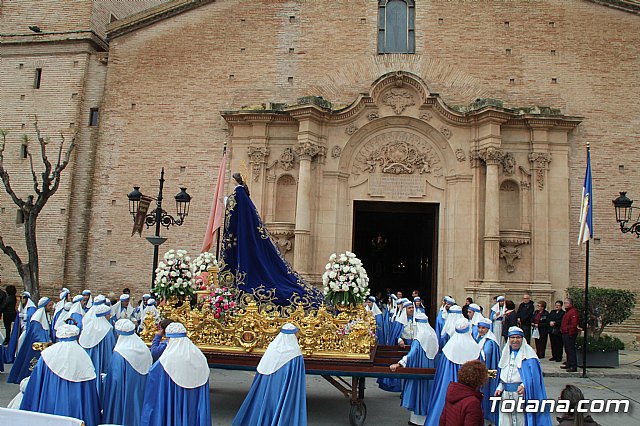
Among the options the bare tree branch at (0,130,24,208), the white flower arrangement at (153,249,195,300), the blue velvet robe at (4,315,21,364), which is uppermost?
the bare tree branch at (0,130,24,208)

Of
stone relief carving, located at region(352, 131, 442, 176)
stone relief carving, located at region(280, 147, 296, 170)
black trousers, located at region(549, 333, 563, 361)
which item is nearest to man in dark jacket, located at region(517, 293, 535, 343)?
black trousers, located at region(549, 333, 563, 361)

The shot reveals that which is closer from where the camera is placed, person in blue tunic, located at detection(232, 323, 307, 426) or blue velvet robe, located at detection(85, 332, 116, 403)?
person in blue tunic, located at detection(232, 323, 307, 426)

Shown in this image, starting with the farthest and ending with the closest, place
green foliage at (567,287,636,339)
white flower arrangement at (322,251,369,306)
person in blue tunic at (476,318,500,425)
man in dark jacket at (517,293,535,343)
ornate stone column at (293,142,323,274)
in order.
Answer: ornate stone column at (293,142,323,274) → man in dark jacket at (517,293,535,343) → green foliage at (567,287,636,339) → white flower arrangement at (322,251,369,306) → person in blue tunic at (476,318,500,425)

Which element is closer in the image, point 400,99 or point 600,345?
point 600,345

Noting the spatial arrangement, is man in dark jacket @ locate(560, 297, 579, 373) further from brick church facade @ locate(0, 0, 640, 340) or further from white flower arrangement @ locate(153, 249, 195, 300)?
white flower arrangement @ locate(153, 249, 195, 300)

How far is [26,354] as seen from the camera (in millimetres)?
11328

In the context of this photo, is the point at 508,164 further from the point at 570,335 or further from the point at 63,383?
the point at 63,383

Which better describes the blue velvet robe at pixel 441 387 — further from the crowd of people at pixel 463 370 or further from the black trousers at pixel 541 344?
the black trousers at pixel 541 344

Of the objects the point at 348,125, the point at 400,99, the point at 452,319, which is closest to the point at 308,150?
the point at 348,125

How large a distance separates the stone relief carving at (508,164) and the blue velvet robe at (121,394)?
1476 cm

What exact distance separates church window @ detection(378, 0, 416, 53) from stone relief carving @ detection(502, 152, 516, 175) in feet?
16.6

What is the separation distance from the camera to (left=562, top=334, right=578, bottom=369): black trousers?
13992 millimetres

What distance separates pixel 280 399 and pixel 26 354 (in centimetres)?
674

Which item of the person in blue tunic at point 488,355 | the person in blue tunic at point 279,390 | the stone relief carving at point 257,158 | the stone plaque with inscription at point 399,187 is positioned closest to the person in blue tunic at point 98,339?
the person in blue tunic at point 279,390
